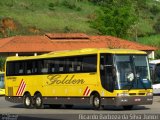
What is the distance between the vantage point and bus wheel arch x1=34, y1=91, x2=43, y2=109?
108 ft

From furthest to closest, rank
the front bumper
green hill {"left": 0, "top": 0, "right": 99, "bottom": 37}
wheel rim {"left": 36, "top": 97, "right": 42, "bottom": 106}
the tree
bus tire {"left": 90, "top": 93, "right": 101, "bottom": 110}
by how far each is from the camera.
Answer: green hill {"left": 0, "top": 0, "right": 99, "bottom": 37} < the tree < wheel rim {"left": 36, "top": 97, "right": 42, "bottom": 106} < bus tire {"left": 90, "top": 93, "right": 101, "bottom": 110} < the front bumper

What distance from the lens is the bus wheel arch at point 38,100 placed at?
1292 inches

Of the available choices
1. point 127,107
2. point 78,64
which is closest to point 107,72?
point 78,64

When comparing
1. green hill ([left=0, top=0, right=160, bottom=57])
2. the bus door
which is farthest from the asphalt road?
green hill ([left=0, top=0, right=160, bottom=57])

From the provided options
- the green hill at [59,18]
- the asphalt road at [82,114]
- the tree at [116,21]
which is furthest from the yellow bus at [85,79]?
the green hill at [59,18]

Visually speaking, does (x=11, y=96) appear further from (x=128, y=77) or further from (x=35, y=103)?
(x=128, y=77)

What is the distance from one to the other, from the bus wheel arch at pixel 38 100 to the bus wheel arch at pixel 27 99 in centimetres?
39

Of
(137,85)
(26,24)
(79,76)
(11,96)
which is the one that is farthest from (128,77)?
(26,24)

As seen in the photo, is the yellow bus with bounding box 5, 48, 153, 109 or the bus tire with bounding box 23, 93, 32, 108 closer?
the yellow bus with bounding box 5, 48, 153, 109

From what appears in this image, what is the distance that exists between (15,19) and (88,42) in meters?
27.9

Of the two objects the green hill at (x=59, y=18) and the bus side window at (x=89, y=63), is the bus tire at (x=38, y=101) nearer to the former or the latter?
the bus side window at (x=89, y=63)

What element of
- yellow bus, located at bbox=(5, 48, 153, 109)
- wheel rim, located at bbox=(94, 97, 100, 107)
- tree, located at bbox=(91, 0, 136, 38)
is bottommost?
wheel rim, located at bbox=(94, 97, 100, 107)

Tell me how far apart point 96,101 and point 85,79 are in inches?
50.2

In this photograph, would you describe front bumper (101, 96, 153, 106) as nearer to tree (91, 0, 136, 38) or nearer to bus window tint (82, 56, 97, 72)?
bus window tint (82, 56, 97, 72)
